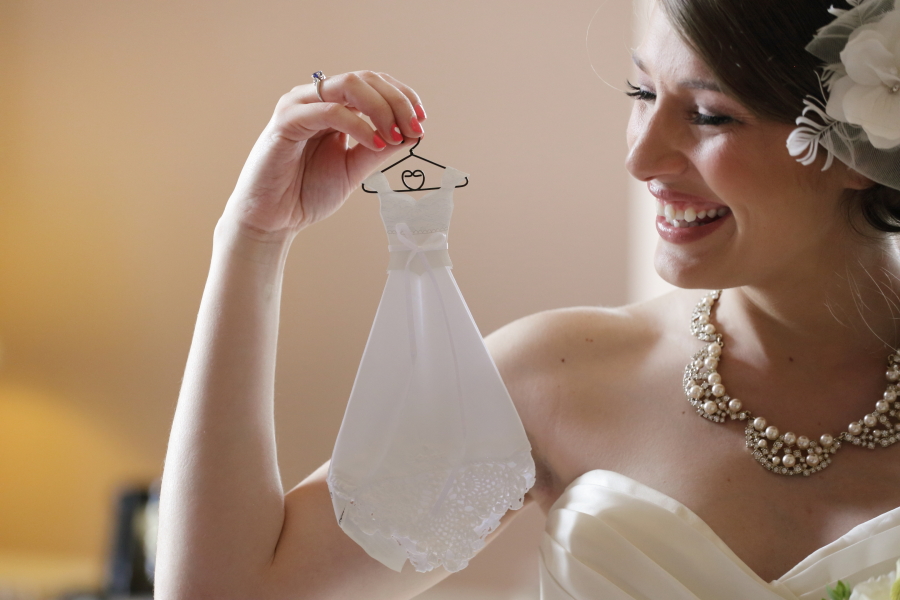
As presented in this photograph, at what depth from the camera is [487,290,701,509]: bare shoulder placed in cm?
100

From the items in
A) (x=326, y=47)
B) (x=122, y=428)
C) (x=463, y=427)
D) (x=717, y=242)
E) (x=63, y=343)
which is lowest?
(x=122, y=428)

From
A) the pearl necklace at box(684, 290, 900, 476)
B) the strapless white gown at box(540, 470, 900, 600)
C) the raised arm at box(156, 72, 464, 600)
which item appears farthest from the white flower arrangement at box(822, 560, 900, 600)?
the raised arm at box(156, 72, 464, 600)

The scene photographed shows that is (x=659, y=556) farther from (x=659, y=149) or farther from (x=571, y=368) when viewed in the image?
(x=659, y=149)

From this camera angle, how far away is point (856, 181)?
2.89 feet

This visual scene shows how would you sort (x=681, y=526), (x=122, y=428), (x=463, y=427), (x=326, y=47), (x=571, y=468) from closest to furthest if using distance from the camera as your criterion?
(x=463, y=427)
(x=681, y=526)
(x=571, y=468)
(x=326, y=47)
(x=122, y=428)

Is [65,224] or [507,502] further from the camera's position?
[65,224]

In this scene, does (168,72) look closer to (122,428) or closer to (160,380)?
(160,380)

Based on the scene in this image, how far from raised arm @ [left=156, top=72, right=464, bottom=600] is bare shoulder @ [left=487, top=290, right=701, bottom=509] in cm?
27

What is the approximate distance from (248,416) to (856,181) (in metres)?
0.72

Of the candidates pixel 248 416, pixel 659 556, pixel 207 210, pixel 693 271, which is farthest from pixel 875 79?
pixel 207 210

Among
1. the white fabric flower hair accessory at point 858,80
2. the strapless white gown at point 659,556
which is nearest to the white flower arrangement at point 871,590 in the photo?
the strapless white gown at point 659,556

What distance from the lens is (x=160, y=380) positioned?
7.87 feet

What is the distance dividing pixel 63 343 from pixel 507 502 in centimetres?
203

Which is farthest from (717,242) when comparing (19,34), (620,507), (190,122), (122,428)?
(19,34)
